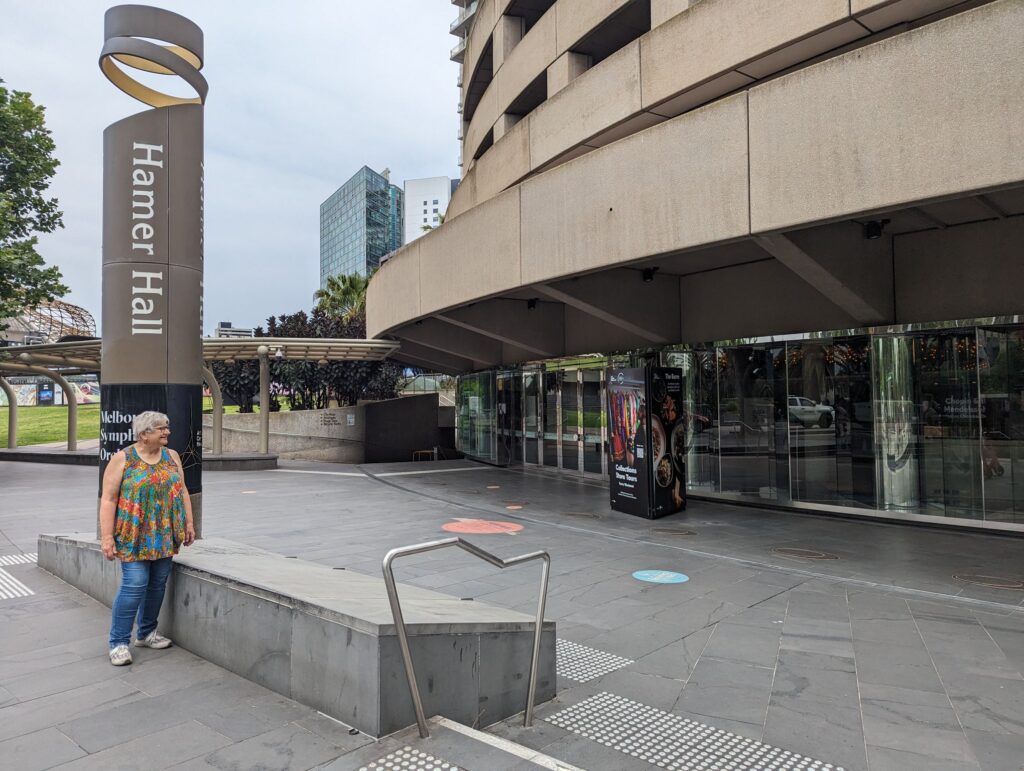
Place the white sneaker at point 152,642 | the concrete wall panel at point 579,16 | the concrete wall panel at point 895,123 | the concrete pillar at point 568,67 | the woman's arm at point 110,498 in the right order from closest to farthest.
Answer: the woman's arm at point 110,498
the white sneaker at point 152,642
the concrete wall panel at point 895,123
the concrete wall panel at point 579,16
the concrete pillar at point 568,67

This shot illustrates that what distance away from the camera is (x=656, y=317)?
43.4 ft

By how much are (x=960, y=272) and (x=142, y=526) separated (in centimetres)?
1093

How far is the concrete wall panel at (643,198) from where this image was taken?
746 cm

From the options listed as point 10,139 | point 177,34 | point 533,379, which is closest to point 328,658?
point 177,34

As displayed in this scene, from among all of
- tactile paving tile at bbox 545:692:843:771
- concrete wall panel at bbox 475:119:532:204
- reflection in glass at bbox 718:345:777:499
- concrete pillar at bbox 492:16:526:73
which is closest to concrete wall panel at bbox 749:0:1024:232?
tactile paving tile at bbox 545:692:843:771

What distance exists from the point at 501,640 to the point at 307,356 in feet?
61.9

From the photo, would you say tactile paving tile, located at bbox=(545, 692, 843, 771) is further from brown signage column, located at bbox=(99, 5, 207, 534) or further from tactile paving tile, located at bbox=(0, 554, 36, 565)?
tactile paving tile, located at bbox=(0, 554, 36, 565)

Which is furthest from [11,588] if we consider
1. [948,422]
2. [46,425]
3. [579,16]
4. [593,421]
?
[46,425]

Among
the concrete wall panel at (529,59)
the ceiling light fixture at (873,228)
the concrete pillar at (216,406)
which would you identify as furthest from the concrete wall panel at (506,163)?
the concrete pillar at (216,406)

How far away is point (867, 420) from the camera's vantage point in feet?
36.0

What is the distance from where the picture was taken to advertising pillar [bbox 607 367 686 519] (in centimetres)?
1125

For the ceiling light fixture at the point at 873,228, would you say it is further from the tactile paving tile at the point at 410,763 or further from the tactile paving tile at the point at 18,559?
the tactile paving tile at the point at 18,559

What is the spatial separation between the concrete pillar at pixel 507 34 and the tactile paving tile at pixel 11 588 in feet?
50.4

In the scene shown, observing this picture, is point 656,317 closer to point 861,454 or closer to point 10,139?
point 861,454
